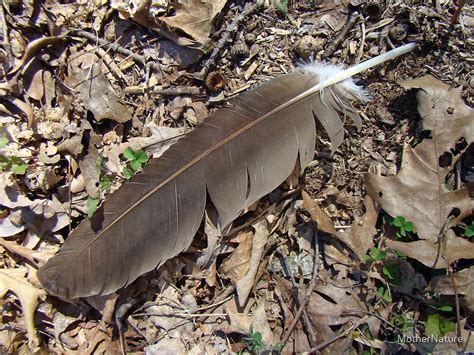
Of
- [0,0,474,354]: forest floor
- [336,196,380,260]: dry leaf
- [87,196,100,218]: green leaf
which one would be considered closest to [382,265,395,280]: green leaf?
[0,0,474,354]: forest floor

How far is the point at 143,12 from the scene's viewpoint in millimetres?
2305

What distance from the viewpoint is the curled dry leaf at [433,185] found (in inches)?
80.7

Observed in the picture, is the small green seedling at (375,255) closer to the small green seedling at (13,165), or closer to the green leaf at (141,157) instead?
the green leaf at (141,157)

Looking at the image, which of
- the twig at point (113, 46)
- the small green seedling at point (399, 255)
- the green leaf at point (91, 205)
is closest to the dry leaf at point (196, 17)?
the twig at point (113, 46)

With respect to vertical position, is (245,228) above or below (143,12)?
below

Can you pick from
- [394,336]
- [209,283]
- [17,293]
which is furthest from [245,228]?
[17,293]

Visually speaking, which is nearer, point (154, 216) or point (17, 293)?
point (154, 216)

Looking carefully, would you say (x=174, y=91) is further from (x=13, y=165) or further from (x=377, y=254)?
(x=377, y=254)

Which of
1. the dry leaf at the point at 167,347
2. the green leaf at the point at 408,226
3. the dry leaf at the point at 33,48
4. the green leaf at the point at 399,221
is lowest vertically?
the dry leaf at the point at 167,347

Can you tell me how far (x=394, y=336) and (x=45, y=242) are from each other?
6.29 ft

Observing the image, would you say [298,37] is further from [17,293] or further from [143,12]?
[17,293]

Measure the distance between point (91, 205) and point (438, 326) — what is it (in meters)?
1.84

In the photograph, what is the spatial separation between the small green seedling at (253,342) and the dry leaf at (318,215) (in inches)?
25.2

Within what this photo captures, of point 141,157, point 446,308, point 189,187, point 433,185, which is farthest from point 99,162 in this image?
point 446,308
